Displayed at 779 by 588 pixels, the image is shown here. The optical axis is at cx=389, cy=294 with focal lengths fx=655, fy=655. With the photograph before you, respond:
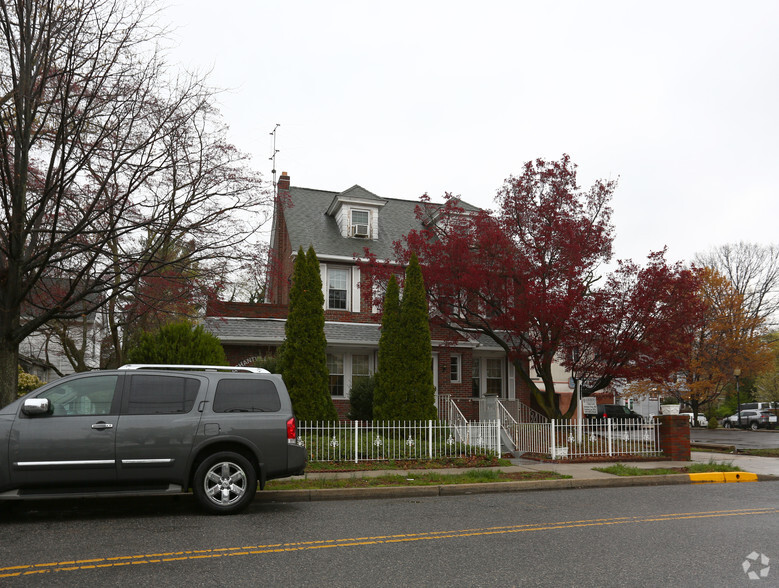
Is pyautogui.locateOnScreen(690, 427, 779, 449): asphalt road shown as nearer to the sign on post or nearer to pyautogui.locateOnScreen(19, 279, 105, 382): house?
the sign on post

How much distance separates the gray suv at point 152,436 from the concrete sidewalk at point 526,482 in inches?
60.4

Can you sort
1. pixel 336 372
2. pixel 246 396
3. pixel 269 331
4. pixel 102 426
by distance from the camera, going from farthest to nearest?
pixel 336 372 → pixel 269 331 → pixel 246 396 → pixel 102 426

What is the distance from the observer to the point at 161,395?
877cm

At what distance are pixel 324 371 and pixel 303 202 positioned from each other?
1243cm

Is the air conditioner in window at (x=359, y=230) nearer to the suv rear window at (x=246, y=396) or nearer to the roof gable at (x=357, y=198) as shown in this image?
the roof gable at (x=357, y=198)

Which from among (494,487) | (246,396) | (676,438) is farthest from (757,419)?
(246,396)

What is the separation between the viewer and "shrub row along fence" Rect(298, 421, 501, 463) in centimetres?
1398

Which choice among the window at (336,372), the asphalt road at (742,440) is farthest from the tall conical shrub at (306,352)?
the asphalt road at (742,440)

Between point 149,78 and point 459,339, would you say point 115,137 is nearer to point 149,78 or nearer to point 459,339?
point 149,78

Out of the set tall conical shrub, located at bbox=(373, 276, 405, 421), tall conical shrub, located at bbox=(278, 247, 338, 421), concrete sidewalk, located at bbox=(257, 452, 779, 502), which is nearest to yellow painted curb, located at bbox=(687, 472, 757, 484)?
concrete sidewalk, located at bbox=(257, 452, 779, 502)

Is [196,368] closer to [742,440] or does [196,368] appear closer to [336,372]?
[336,372]

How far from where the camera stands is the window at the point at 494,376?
83.9 ft

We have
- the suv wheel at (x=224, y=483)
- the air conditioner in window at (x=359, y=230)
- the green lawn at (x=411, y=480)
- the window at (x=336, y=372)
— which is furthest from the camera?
the air conditioner in window at (x=359, y=230)

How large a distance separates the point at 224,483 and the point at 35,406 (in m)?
2.50
